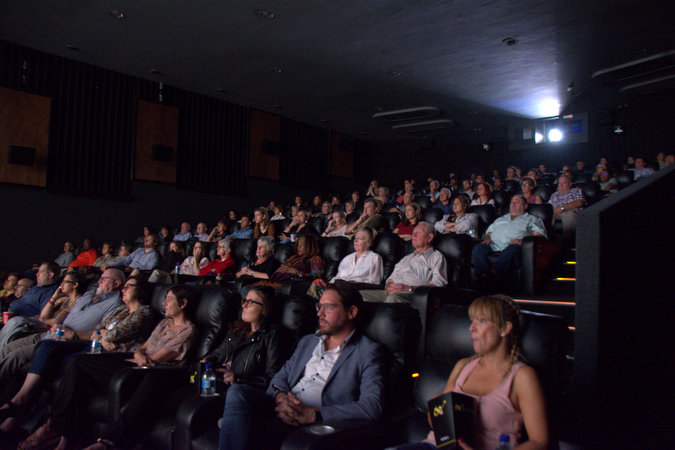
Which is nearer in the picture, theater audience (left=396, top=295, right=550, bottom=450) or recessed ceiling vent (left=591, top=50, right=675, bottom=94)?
theater audience (left=396, top=295, right=550, bottom=450)

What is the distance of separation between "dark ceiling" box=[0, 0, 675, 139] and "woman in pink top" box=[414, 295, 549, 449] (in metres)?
4.93

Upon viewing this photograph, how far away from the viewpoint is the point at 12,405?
324cm

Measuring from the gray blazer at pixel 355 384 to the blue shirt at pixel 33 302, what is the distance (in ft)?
11.0

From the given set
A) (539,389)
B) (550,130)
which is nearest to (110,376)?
(539,389)

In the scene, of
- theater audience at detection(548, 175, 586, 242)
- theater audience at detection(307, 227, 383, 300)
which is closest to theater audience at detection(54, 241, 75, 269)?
theater audience at detection(307, 227, 383, 300)

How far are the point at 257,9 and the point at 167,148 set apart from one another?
3.92 metres

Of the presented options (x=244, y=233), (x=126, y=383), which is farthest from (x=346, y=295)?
(x=244, y=233)

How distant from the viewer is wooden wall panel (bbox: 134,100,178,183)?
8.91 meters

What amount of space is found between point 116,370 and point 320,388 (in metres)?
1.45

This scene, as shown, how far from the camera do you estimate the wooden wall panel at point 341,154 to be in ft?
41.7

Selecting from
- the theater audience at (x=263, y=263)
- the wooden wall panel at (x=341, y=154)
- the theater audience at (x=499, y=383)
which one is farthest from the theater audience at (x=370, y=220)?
the wooden wall panel at (x=341, y=154)

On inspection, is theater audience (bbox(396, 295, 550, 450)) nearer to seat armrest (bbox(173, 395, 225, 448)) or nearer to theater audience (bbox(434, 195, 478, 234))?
seat armrest (bbox(173, 395, 225, 448))

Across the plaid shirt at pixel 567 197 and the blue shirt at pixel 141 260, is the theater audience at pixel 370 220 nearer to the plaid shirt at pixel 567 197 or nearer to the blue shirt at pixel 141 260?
the plaid shirt at pixel 567 197

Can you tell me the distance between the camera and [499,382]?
1730 millimetres
